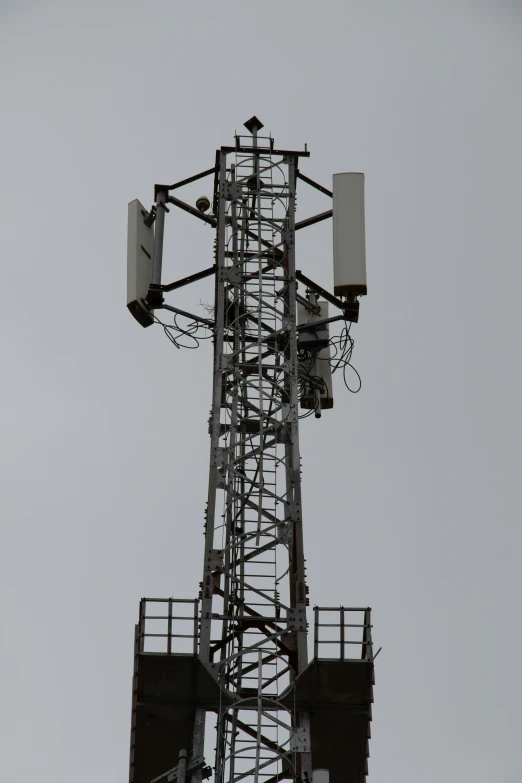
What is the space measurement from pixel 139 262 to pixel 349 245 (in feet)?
15.2

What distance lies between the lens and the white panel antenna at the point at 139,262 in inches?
1318

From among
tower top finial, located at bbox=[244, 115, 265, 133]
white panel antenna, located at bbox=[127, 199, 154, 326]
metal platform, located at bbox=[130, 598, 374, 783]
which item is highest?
tower top finial, located at bbox=[244, 115, 265, 133]

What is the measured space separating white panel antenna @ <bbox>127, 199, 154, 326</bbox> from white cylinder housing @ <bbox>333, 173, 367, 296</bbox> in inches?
165

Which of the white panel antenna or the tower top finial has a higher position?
the tower top finial

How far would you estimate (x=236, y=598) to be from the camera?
2950cm

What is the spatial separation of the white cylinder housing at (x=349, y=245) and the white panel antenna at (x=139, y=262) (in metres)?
4.19

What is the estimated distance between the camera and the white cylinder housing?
32.8 m

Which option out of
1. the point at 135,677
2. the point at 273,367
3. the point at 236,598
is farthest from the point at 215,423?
the point at 135,677

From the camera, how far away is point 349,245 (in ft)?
108

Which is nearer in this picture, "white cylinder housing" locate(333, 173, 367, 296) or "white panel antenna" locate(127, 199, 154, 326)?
"white cylinder housing" locate(333, 173, 367, 296)

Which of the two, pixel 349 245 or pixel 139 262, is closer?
pixel 349 245

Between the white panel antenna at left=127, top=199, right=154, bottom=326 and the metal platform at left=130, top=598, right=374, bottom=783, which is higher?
the white panel antenna at left=127, top=199, right=154, bottom=326

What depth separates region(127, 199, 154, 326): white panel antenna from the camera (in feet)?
110

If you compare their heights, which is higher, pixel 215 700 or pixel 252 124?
pixel 252 124
